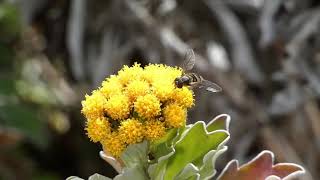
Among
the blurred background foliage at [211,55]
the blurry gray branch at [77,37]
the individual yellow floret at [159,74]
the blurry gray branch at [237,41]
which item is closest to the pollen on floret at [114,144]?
the individual yellow floret at [159,74]

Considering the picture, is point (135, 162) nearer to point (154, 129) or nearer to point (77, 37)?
point (154, 129)

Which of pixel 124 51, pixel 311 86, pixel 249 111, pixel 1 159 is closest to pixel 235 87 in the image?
pixel 249 111

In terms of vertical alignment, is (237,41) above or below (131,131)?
above

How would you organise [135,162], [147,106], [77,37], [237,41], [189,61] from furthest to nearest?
[77,37]
[237,41]
[189,61]
[135,162]
[147,106]

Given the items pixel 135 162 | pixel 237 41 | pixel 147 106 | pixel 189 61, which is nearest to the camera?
pixel 147 106

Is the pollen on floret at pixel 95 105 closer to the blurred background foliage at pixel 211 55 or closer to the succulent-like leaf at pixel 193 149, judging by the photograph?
the succulent-like leaf at pixel 193 149

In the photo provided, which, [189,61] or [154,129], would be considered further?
[189,61]

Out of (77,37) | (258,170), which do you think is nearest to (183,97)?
(258,170)
